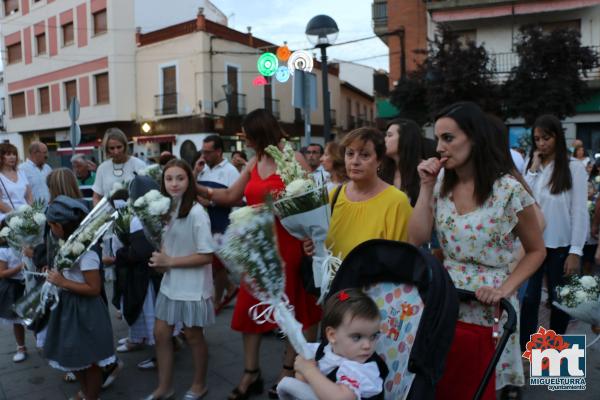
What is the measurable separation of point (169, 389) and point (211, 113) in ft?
77.0

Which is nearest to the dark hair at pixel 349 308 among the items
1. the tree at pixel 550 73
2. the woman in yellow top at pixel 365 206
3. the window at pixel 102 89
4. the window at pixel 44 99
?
the woman in yellow top at pixel 365 206

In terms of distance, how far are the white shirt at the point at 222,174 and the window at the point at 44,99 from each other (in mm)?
29490

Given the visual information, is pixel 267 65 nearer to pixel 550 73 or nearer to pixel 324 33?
pixel 324 33

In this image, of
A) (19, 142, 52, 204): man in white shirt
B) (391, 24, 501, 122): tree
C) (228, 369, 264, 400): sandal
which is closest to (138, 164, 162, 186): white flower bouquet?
(228, 369, 264, 400): sandal

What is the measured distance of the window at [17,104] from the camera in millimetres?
33938

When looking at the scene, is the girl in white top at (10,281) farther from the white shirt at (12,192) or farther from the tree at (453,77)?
the tree at (453,77)

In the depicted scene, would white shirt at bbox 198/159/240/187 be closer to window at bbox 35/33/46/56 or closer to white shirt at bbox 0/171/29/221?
white shirt at bbox 0/171/29/221

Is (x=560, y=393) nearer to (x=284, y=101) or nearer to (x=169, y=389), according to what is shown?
(x=169, y=389)

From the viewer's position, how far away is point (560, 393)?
3.87m

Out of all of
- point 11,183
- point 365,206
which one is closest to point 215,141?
point 11,183

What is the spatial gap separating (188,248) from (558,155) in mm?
3144

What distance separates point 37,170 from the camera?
25.9 feet

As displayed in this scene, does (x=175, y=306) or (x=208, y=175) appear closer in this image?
(x=175, y=306)

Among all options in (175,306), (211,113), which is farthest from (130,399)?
(211,113)
